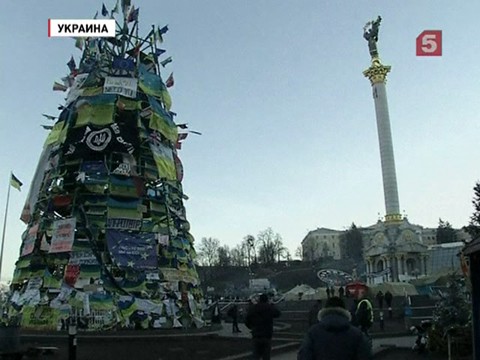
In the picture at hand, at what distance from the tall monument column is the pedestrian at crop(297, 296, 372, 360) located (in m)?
73.9

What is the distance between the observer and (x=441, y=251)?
3366 inches

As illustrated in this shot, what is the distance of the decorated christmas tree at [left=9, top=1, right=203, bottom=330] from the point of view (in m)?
36.2

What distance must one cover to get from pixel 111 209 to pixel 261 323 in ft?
91.1

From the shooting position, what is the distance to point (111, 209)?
3897 cm

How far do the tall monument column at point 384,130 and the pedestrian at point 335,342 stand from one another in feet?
242

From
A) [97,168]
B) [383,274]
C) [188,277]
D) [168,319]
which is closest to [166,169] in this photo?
[97,168]

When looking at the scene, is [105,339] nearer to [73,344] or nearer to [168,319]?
[168,319]

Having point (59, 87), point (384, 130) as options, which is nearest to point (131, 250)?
point (59, 87)

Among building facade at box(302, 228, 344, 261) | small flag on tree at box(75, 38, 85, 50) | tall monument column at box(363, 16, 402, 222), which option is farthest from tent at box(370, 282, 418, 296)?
building facade at box(302, 228, 344, 261)

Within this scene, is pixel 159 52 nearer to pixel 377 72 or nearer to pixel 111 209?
pixel 111 209

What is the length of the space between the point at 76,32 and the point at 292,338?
16.0m

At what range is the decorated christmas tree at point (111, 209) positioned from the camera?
119 ft

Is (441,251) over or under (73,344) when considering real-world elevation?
over

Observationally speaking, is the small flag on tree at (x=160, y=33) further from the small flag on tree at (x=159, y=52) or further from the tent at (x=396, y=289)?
the tent at (x=396, y=289)
